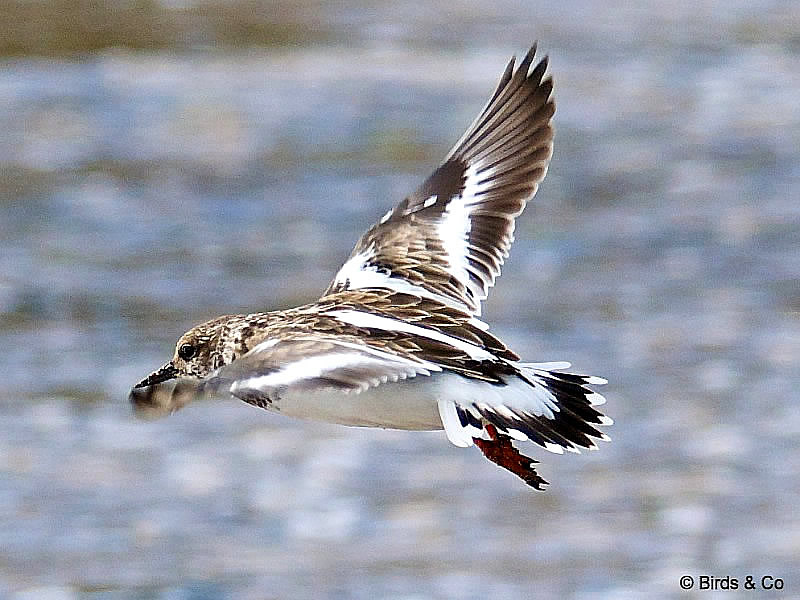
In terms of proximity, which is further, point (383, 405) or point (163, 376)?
point (163, 376)

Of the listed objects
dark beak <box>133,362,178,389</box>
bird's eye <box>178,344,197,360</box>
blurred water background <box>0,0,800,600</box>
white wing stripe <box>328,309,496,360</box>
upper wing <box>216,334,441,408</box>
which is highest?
blurred water background <box>0,0,800,600</box>

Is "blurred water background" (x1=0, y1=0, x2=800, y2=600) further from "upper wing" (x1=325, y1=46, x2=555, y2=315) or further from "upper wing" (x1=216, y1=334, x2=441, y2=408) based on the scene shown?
"upper wing" (x1=216, y1=334, x2=441, y2=408)

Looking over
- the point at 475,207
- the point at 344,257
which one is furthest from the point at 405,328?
the point at 344,257

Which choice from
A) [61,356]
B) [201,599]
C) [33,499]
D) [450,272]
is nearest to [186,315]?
[61,356]

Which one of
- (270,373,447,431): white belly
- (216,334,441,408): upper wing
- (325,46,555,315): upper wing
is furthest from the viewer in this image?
(325,46,555,315): upper wing

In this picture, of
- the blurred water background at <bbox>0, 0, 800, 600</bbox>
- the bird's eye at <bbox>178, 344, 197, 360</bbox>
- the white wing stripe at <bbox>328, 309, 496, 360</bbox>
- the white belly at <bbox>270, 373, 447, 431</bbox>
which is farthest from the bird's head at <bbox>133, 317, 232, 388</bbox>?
the blurred water background at <bbox>0, 0, 800, 600</bbox>

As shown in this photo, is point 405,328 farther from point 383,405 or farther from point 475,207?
point 475,207

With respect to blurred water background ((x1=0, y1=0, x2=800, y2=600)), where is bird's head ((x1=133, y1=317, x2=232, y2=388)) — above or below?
below
